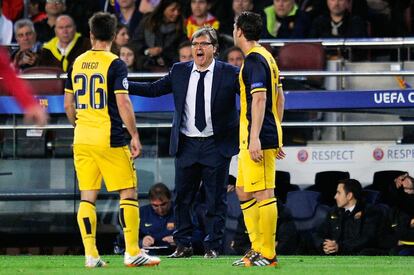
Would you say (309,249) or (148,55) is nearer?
(309,249)

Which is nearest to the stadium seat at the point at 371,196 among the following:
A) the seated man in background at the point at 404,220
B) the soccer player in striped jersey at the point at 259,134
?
the seated man in background at the point at 404,220

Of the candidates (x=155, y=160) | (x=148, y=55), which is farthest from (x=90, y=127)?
(x=148, y=55)

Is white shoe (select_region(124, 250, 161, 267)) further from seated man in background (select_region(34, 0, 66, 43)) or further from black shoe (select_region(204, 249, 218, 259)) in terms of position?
seated man in background (select_region(34, 0, 66, 43))

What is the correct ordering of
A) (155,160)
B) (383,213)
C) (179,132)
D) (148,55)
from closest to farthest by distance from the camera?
(179,132) → (383,213) → (155,160) → (148,55)

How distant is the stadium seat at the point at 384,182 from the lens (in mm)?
14945

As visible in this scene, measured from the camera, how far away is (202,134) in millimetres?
11953

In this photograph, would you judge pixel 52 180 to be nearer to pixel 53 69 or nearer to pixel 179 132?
pixel 53 69

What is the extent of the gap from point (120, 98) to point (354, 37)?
22.7 ft

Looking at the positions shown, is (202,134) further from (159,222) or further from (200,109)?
(159,222)

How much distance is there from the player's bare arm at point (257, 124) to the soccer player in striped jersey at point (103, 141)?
3.14 feet

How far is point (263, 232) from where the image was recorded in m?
10.2

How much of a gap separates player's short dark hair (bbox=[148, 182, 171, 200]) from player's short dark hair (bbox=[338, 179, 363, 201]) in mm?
2012

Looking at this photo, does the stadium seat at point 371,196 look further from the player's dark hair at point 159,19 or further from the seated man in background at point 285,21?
the player's dark hair at point 159,19

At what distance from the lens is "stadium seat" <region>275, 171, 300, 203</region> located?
1503cm
